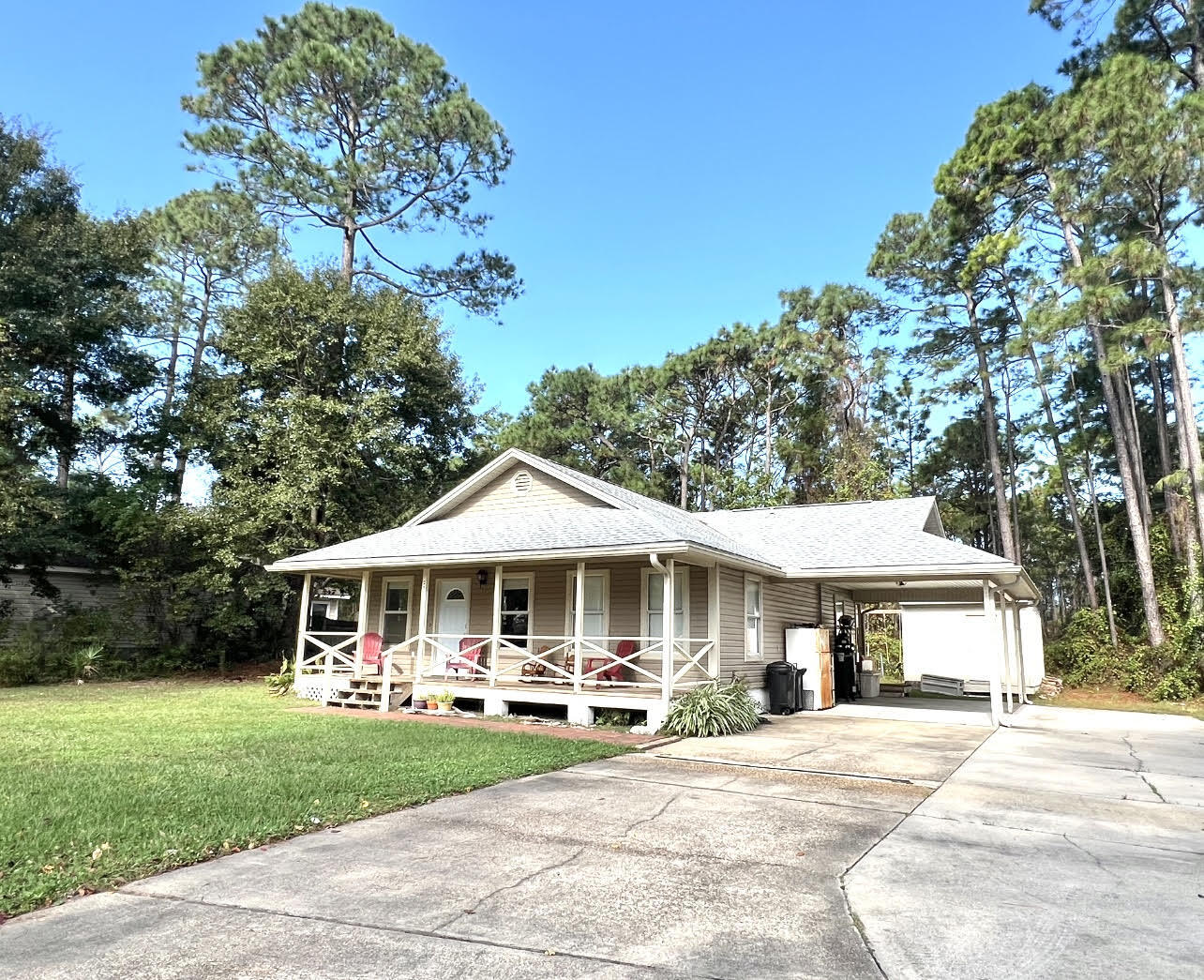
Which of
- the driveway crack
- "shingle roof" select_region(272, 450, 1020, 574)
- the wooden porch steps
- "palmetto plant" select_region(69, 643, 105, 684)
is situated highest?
"shingle roof" select_region(272, 450, 1020, 574)

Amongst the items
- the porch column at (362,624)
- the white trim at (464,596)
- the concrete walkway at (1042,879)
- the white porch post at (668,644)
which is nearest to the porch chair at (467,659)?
the white trim at (464,596)

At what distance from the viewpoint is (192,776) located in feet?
22.7

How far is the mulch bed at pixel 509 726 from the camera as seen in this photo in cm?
1043

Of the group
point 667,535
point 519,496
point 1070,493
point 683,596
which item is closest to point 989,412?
point 1070,493

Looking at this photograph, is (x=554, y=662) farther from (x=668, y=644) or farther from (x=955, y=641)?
(x=955, y=641)

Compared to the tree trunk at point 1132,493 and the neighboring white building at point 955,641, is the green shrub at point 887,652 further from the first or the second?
the tree trunk at point 1132,493

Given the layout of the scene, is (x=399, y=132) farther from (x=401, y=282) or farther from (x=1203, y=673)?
(x=1203, y=673)

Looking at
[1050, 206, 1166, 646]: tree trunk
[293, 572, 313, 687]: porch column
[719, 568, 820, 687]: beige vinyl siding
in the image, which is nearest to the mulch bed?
[293, 572, 313, 687]: porch column

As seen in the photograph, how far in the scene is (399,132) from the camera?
26.2m

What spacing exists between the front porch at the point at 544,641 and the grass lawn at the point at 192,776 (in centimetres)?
204

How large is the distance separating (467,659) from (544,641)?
156 centimetres

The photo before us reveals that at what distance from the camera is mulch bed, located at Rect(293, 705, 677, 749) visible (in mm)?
10430

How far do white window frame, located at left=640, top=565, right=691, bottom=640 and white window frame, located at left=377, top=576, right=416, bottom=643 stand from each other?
5588 millimetres

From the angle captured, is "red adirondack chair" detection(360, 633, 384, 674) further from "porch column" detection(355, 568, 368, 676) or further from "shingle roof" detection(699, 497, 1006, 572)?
"shingle roof" detection(699, 497, 1006, 572)
